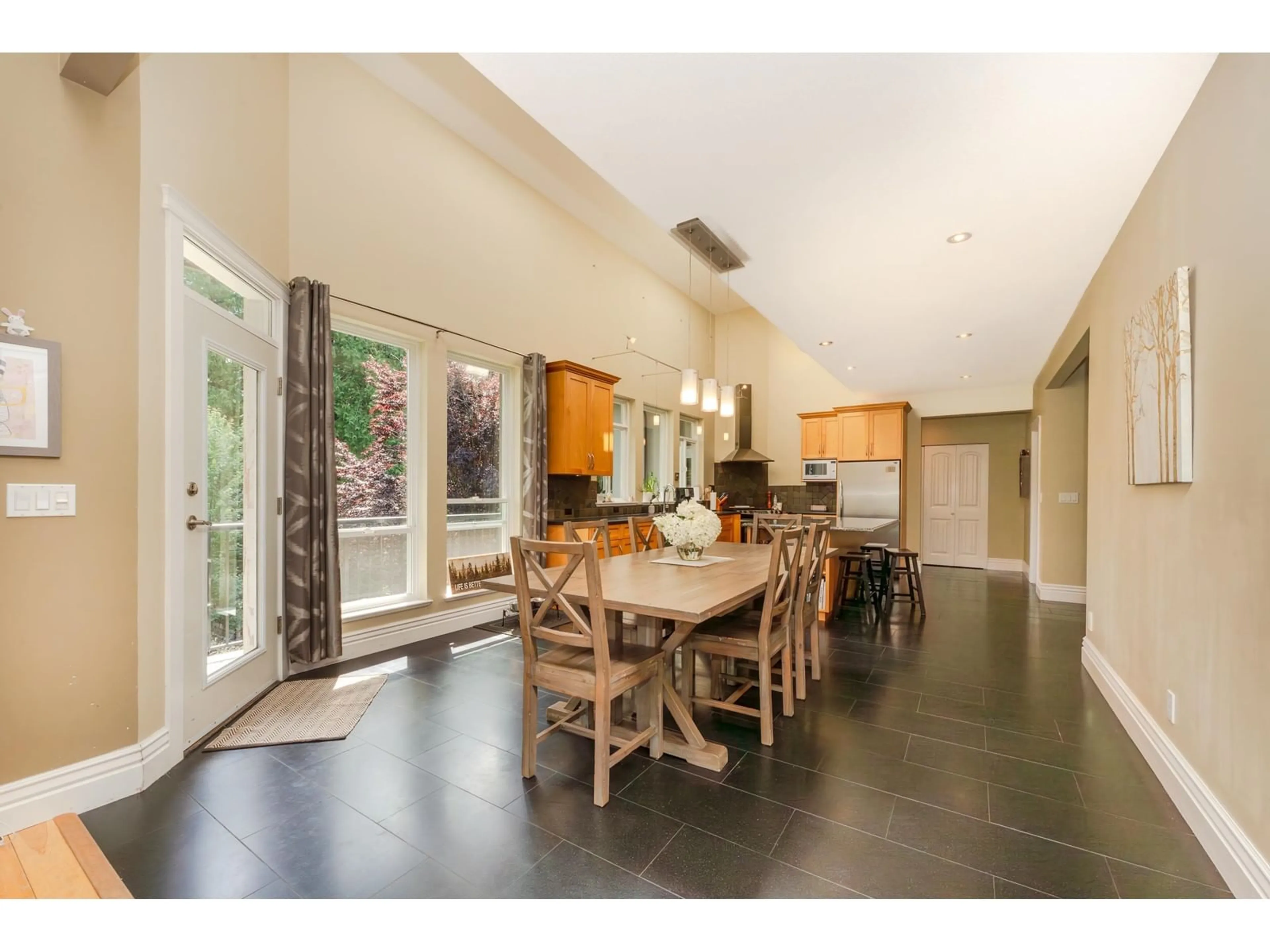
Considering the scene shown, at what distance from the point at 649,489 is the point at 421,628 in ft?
11.4

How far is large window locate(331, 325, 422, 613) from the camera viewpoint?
151 inches

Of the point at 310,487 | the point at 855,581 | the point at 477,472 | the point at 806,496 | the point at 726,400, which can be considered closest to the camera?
the point at 310,487

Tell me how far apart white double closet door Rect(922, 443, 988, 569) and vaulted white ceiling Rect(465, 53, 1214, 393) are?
16.3 feet

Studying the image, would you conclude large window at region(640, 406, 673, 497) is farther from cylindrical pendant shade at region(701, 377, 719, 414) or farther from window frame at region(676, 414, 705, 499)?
cylindrical pendant shade at region(701, 377, 719, 414)

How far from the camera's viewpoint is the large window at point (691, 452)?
812 cm

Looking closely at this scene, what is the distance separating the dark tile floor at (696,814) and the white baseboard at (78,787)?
70 mm

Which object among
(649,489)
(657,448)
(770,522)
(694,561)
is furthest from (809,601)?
(657,448)

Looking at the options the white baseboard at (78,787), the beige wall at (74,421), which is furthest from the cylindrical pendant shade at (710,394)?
the white baseboard at (78,787)

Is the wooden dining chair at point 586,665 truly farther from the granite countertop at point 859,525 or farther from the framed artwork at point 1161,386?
the granite countertop at point 859,525

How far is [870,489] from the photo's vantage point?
750 centimetres

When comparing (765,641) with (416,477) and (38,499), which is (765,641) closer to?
(38,499)

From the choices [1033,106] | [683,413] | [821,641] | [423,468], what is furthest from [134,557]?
[683,413]
